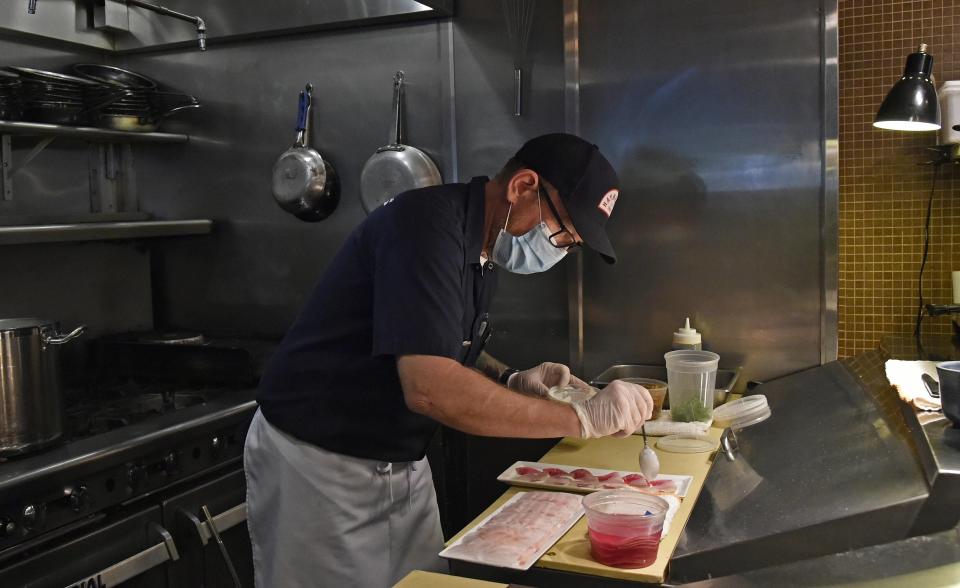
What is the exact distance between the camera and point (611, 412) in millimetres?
1771

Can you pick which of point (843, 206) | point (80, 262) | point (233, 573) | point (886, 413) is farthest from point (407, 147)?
point (843, 206)

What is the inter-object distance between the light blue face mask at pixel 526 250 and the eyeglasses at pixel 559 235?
0.01m

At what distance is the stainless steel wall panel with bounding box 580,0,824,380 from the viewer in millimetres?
2744

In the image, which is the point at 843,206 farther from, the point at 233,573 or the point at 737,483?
the point at 233,573

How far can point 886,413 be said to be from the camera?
2074 mm

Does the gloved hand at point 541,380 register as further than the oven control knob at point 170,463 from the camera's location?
No

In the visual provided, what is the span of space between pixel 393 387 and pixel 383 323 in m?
0.30

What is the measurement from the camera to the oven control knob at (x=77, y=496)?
208 centimetres

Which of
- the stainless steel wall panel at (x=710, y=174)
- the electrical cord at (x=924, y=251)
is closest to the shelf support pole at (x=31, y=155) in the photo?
the stainless steel wall panel at (x=710, y=174)

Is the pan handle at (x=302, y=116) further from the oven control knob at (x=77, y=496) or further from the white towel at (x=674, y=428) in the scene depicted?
the white towel at (x=674, y=428)

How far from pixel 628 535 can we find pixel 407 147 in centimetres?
202

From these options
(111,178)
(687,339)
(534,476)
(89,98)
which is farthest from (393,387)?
(111,178)

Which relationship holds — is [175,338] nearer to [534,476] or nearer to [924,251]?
[534,476]

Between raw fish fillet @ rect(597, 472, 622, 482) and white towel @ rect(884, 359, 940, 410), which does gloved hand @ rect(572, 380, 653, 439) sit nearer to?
raw fish fillet @ rect(597, 472, 622, 482)
